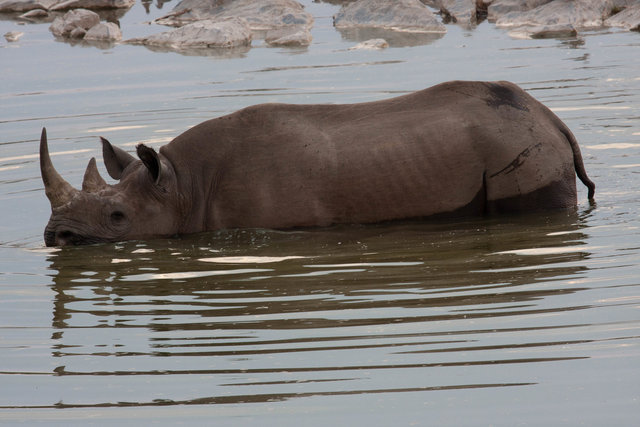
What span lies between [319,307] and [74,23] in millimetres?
18479

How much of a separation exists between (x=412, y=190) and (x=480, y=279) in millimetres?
1890

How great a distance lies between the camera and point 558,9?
21.6m

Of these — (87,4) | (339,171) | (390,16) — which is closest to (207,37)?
(390,16)

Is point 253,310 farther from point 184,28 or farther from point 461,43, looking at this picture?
point 184,28

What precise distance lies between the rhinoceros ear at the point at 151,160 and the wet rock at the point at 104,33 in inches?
562

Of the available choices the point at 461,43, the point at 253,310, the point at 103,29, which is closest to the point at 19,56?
the point at 103,29

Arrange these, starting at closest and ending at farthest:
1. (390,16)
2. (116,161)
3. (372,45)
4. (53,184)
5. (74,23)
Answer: (53,184) < (116,161) < (372,45) < (390,16) < (74,23)

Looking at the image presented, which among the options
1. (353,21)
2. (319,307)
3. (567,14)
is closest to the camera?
(319,307)

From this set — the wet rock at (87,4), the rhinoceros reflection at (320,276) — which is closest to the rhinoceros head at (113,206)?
the rhinoceros reflection at (320,276)

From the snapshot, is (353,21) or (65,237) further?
(353,21)

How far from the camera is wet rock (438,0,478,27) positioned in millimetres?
23266

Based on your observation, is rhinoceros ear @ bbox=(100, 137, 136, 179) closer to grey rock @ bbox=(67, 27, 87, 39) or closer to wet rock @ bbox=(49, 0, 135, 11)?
grey rock @ bbox=(67, 27, 87, 39)

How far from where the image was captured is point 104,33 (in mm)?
23078

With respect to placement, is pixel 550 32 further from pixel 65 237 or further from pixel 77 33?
pixel 65 237
